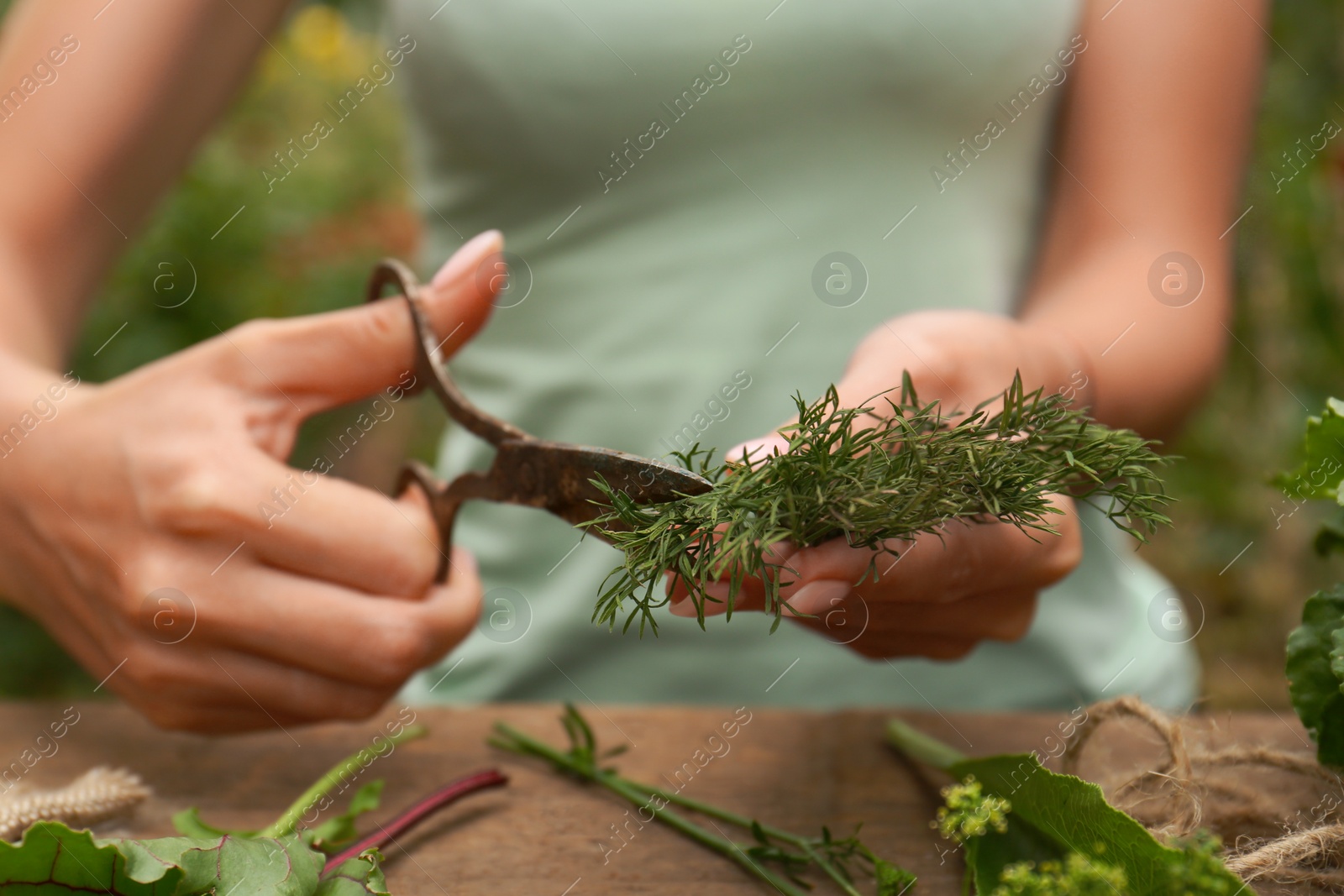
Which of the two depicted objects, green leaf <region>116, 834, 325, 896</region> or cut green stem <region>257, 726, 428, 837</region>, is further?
cut green stem <region>257, 726, 428, 837</region>

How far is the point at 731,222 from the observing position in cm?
123

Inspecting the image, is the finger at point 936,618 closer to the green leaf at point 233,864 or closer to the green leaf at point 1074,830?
the green leaf at point 1074,830

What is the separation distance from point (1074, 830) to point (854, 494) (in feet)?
0.80

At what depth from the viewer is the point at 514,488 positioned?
72 centimetres

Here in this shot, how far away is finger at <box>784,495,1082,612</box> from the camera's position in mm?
595

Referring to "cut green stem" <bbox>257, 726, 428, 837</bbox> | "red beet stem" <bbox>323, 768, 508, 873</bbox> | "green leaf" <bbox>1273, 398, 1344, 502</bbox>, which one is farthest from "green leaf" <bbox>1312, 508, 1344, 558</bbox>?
"cut green stem" <bbox>257, 726, 428, 837</bbox>

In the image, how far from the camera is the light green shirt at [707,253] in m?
1.16

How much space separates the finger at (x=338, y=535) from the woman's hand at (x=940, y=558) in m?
0.25

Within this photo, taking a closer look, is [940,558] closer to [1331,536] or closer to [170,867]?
[1331,536]

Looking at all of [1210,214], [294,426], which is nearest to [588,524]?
[294,426]

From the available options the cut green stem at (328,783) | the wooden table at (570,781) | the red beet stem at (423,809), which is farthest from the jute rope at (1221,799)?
the cut green stem at (328,783)

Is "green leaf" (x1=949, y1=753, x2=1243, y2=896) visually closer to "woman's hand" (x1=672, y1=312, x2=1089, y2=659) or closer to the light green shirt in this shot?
"woman's hand" (x1=672, y1=312, x2=1089, y2=659)

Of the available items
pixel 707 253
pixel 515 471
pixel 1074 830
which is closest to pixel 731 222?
pixel 707 253

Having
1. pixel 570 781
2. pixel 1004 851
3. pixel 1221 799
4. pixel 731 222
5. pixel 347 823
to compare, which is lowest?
pixel 1221 799
